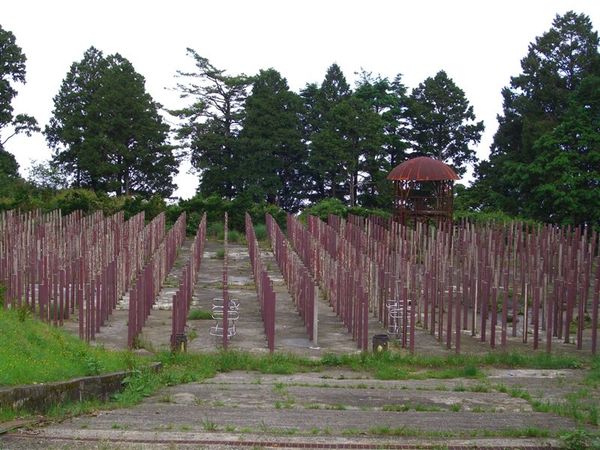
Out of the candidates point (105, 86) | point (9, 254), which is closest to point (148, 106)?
point (105, 86)

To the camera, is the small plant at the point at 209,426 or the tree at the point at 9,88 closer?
the small plant at the point at 209,426

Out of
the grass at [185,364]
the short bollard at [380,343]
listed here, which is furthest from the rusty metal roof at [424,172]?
the short bollard at [380,343]

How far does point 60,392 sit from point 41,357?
3.84 feet

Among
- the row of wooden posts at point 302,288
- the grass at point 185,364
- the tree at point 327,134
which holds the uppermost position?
the tree at point 327,134

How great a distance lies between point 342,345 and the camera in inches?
582

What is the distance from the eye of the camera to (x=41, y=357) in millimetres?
10000

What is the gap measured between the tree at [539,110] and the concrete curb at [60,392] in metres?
27.8

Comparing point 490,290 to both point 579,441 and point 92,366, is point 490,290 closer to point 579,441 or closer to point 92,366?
point 92,366

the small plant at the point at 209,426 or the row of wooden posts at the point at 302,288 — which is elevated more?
the row of wooden posts at the point at 302,288

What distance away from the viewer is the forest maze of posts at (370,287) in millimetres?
14445

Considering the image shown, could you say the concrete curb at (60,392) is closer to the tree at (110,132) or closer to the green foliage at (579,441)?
the green foliage at (579,441)

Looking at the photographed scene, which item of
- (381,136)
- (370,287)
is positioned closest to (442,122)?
(381,136)

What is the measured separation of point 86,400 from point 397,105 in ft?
130

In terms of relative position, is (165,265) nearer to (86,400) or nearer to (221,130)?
(86,400)
